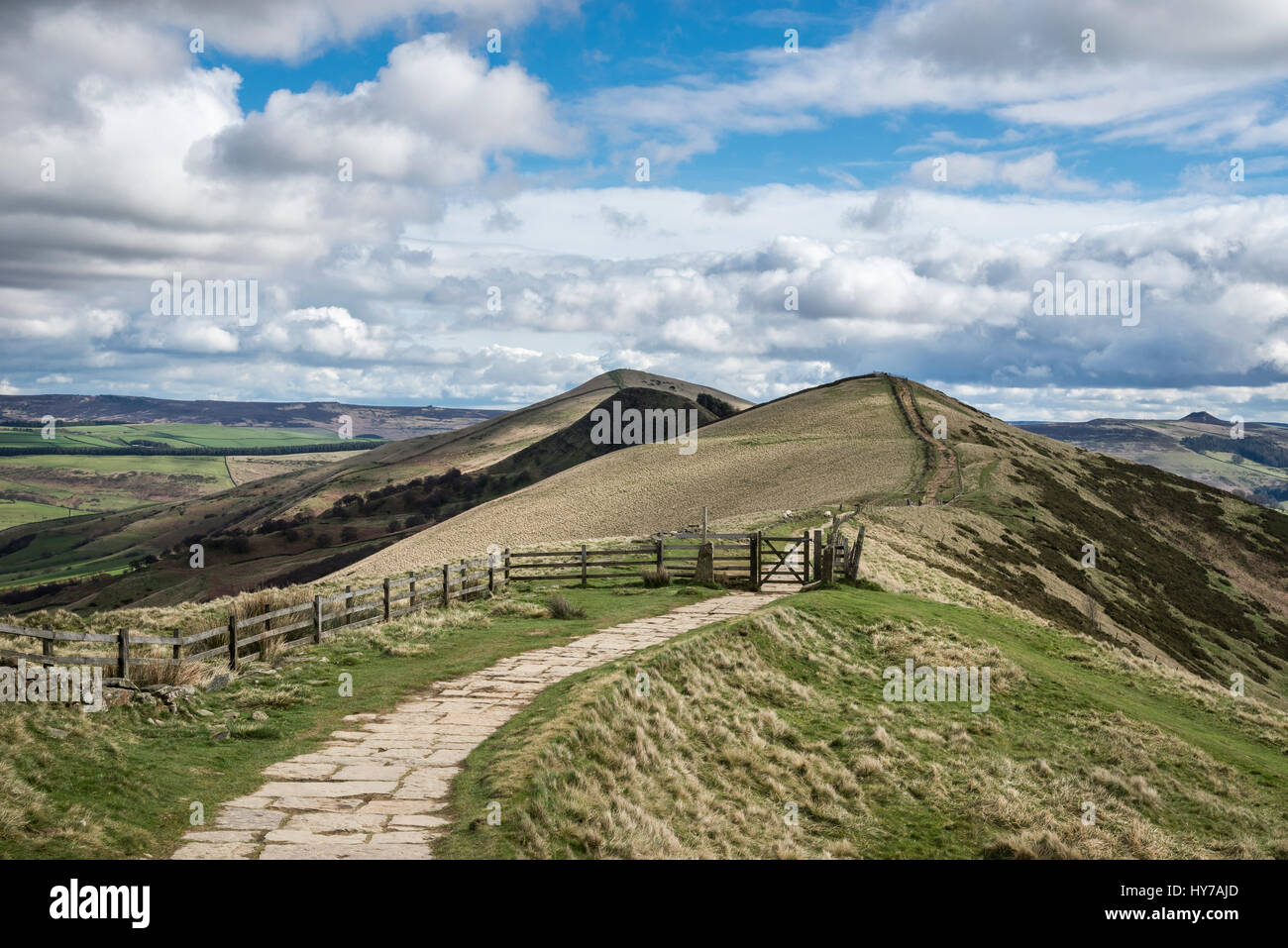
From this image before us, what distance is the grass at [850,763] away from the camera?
39.3ft

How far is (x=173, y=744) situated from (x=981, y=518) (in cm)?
5348

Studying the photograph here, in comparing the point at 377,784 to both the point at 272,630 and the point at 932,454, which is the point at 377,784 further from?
the point at 932,454

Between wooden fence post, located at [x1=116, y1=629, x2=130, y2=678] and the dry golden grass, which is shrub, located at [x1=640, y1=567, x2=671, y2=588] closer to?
wooden fence post, located at [x1=116, y1=629, x2=130, y2=678]

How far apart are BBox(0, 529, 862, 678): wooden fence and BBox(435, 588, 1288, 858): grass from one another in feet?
20.7

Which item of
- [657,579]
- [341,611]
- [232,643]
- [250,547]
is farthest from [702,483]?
[232,643]

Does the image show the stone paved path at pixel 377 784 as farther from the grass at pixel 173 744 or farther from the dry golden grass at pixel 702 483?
the dry golden grass at pixel 702 483

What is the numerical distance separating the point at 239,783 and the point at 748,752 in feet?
27.9

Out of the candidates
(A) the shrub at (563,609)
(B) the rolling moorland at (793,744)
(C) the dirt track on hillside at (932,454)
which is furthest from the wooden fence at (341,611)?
(C) the dirt track on hillside at (932,454)

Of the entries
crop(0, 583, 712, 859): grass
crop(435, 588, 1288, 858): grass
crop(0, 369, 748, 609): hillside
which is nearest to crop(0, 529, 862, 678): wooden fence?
crop(0, 583, 712, 859): grass

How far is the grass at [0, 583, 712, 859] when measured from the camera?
361 inches

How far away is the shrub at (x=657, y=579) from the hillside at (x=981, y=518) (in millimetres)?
8692
